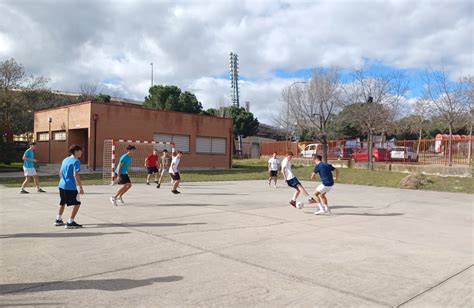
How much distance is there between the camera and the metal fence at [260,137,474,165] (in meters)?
23.8

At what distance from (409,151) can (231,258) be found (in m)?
23.8

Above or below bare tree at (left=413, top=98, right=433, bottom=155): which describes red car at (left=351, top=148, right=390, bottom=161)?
below

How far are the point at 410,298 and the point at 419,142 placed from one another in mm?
24022

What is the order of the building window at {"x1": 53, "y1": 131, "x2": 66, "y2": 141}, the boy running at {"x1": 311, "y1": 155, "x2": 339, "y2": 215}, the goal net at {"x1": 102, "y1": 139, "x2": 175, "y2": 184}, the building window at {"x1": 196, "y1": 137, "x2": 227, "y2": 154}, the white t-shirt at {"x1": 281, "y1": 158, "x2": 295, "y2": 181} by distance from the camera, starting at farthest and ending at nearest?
the building window at {"x1": 196, "y1": 137, "x2": 227, "y2": 154}, the building window at {"x1": 53, "y1": 131, "x2": 66, "y2": 141}, the goal net at {"x1": 102, "y1": 139, "x2": 175, "y2": 184}, the white t-shirt at {"x1": 281, "y1": 158, "x2": 295, "y2": 181}, the boy running at {"x1": 311, "y1": 155, "x2": 339, "y2": 215}

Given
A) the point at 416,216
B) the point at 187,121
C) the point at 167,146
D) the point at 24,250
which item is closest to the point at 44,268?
the point at 24,250

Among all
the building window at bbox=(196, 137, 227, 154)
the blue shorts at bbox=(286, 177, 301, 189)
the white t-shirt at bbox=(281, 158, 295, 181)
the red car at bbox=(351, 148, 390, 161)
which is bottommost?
the blue shorts at bbox=(286, 177, 301, 189)

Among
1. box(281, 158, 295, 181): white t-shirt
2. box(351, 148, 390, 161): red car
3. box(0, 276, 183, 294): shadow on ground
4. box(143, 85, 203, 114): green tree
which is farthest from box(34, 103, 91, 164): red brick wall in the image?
box(0, 276, 183, 294): shadow on ground

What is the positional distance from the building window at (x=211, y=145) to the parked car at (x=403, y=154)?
13279 mm

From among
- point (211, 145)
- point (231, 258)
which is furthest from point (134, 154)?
point (231, 258)

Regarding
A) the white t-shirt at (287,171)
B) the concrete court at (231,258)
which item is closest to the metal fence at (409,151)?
the white t-shirt at (287,171)

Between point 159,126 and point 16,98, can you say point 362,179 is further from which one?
point 16,98

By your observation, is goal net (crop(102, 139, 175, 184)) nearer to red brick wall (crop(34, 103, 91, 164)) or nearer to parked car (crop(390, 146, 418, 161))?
red brick wall (crop(34, 103, 91, 164))

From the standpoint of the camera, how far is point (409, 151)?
88.8 ft

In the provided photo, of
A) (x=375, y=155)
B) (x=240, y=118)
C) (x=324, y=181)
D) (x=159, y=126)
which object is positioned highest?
(x=240, y=118)
